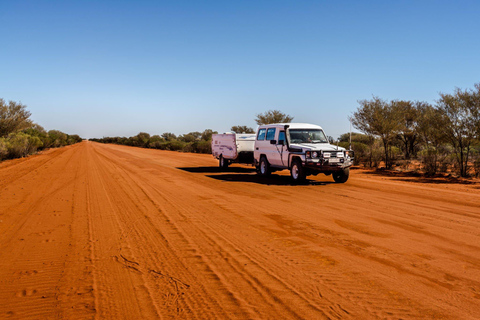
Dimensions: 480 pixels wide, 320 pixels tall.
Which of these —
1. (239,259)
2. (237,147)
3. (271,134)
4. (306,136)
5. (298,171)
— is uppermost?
(271,134)

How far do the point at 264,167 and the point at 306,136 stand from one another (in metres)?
2.62

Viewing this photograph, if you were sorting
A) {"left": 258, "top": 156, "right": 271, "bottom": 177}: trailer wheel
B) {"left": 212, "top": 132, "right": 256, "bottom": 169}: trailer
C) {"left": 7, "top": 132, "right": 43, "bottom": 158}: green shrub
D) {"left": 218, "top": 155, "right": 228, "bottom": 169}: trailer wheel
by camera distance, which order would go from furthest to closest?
{"left": 7, "top": 132, "right": 43, "bottom": 158}: green shrub, {"left": 218, "top": 155, "right": 228, "bottom": 169}: trailer wheel, {"left": 212, "top": 132, "right": 256, "bottom": 169}: trailer, {"left": 258, "top": 156, "right": 271, "bottom": 177}: trailer wheel

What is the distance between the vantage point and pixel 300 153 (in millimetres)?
12781

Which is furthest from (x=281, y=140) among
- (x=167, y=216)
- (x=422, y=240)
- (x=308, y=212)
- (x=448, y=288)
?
(x=448, y=288)

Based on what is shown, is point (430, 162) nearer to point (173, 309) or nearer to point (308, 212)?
point (308, 212)

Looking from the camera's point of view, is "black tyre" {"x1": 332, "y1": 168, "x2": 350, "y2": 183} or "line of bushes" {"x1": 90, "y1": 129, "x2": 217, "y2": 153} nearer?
"black tyre" {"x1": 332, "y1": 168, "x2": 350, "y2": 183}

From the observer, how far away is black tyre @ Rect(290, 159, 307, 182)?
501 inches

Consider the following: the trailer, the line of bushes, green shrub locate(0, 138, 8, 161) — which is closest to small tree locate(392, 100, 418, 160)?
the trailer

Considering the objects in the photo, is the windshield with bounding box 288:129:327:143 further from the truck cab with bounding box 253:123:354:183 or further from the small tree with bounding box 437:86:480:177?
the small tree with bounding box 437:86:480:177

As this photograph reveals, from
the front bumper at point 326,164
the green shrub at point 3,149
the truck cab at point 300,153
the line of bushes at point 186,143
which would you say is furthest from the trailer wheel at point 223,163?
the line of bushes at point 186,143

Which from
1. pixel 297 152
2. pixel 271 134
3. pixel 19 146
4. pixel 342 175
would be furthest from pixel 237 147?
pixel 19 146

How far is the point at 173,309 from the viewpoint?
3.45 metres

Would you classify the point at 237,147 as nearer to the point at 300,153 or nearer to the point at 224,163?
the point at 224,163

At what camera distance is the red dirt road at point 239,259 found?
3.50 metres
